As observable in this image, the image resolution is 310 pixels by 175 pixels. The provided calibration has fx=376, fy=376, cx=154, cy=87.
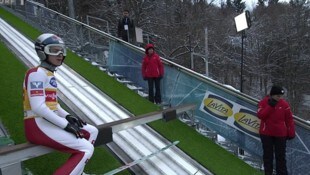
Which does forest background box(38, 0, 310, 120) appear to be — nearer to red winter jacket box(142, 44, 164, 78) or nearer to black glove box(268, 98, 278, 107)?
red winter jacket box(142, 44, 164, 78)

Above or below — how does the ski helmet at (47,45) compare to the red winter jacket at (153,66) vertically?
above

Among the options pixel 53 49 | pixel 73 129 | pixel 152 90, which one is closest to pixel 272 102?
pixel 152 90

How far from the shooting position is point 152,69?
28.9ft

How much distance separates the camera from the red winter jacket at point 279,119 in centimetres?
634

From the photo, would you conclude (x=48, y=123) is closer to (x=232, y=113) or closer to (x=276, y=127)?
(x=276, y=127)

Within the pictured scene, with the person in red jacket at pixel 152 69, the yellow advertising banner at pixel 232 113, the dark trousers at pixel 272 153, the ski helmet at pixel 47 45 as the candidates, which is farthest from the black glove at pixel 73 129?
the person in red jacket at pixel 152 69

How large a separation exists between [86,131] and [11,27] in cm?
1252

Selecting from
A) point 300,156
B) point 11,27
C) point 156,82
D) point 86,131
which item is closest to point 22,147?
point 86,131

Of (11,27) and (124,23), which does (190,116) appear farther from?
(11,27)

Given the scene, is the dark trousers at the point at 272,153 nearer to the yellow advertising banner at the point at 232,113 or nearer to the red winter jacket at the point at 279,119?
the red winter jacket at the point at 279,119

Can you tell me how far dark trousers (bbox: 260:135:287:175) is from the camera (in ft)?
21.1

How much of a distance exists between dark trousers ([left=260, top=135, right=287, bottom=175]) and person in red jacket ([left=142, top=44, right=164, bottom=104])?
10.1ft

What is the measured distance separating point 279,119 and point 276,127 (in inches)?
5.8

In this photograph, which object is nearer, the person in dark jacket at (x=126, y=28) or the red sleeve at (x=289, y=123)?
the red sleeve at (x=289, y=123)
